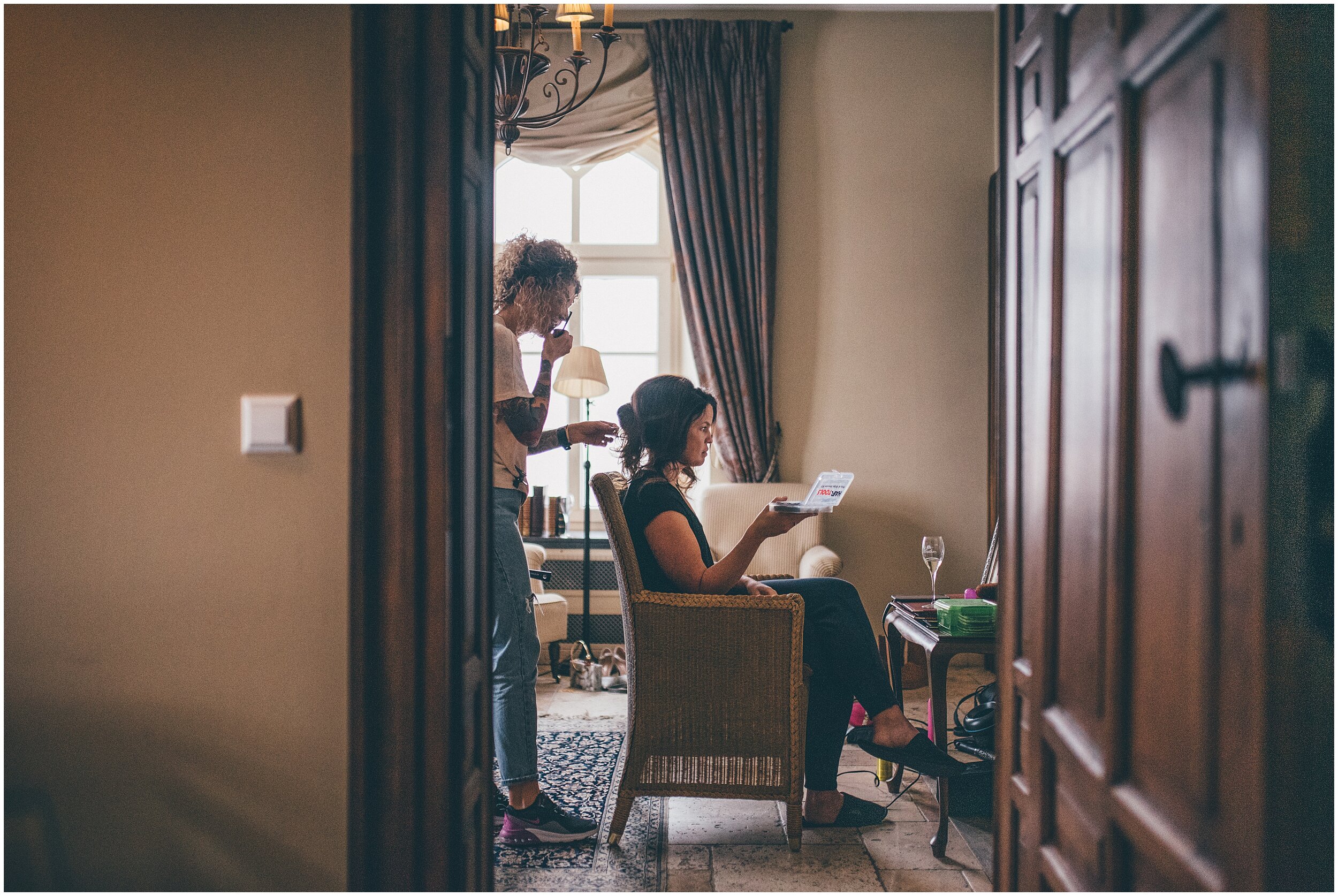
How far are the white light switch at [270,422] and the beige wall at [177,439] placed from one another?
2 centimetres

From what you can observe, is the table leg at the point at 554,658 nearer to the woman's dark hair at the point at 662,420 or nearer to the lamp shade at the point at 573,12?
the woman's dark hair at the point at 662,420

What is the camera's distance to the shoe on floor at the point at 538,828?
87.7 inches

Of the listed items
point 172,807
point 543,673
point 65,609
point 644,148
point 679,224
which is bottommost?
point 543,673

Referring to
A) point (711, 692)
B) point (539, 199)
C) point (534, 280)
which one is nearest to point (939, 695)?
point (711, 692)

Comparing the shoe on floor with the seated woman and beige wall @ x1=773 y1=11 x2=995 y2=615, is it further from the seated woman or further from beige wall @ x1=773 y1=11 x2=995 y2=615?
beige wall @ x1=773 y1=11 x2=995 y2=615

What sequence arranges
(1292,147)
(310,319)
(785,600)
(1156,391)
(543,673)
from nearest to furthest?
(1292,147), (1156,391), (310,319), (785,600), (543,673)

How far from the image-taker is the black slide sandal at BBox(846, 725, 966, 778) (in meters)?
2.12

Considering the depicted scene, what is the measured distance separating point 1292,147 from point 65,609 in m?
1.50

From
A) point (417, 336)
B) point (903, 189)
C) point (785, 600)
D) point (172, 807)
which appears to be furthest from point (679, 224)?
point (172, 807)

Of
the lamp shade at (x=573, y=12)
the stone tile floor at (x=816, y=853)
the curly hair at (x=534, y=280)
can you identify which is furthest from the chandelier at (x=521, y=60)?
the stone tile floor at (x=816, y=853)

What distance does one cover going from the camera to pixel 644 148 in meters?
4.61

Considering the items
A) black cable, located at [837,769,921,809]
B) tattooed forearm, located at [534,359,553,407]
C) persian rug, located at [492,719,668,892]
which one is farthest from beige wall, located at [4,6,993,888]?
black cable, located at [837,769,921,809]

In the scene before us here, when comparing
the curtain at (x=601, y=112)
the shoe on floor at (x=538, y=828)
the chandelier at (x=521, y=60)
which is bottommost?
the shoe on floor at (x=538, y=828)

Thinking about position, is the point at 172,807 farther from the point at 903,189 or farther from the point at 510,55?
the point at 903,189
